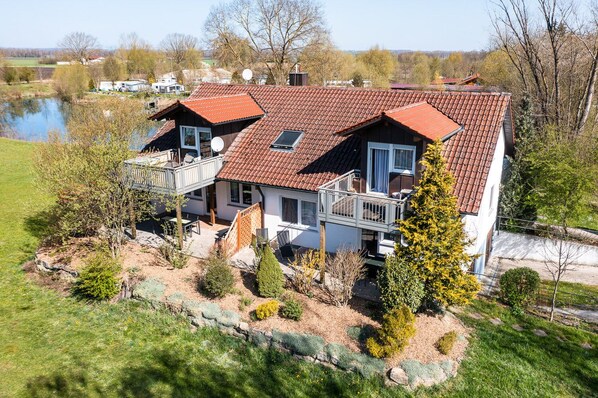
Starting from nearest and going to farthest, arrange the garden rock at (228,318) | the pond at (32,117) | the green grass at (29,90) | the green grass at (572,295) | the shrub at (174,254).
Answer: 1. the garden rock at (228,318)
2. the green grass at (572,295)
3. the shrub at (174,254)
4. the pond at (32,117)
5. the green grass at (29,90)

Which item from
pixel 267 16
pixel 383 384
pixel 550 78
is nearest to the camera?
pixel 383 384

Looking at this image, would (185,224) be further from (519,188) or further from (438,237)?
(519,188)

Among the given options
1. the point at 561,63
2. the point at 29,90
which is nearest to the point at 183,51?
the point at 29,90

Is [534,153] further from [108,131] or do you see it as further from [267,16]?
[267,16]

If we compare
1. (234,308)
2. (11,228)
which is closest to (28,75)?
(11,228)

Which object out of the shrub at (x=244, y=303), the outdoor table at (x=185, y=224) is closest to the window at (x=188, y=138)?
the outdoor table at (x=185, y=224)

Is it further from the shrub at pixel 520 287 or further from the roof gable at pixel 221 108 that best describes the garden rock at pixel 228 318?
the shrub at pixel 520 287
